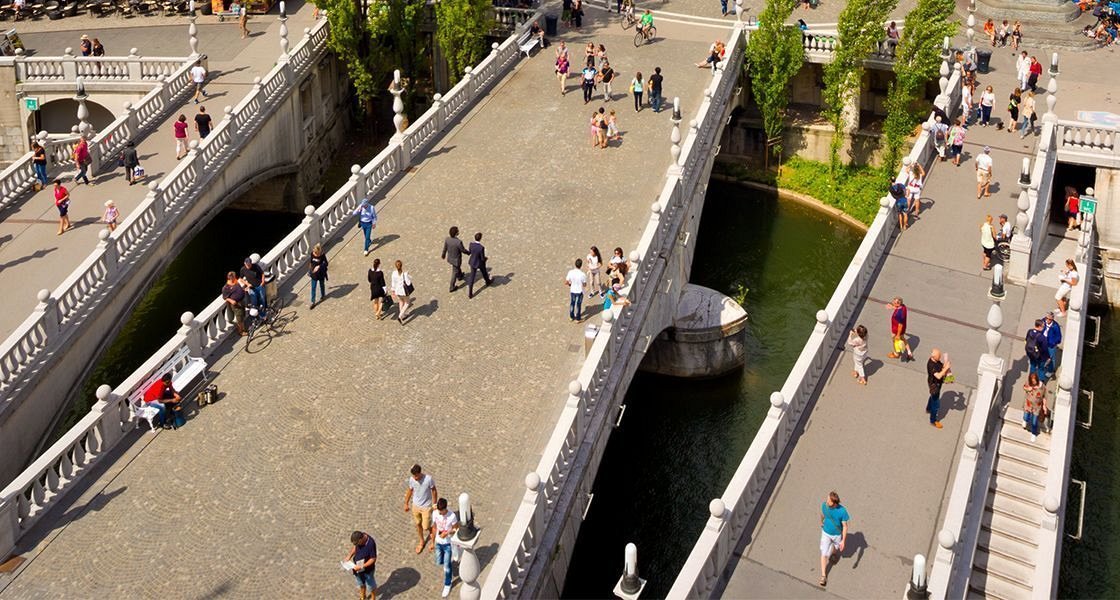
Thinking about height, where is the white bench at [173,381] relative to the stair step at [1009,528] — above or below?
above

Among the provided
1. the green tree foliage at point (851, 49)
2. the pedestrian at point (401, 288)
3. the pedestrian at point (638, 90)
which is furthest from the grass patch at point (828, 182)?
the pedestrian at point (401, 288)

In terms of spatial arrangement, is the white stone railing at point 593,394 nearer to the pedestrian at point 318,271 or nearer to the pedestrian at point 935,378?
the pedestrian at point 935,378

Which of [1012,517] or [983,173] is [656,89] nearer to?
[983,173]

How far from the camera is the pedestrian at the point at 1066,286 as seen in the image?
33.5 meters

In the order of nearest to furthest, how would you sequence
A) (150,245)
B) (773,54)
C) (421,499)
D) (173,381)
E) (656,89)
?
1. (421,499)
2. (173,381)
3. (150,245)
4. (656,89)
5. (773,54)

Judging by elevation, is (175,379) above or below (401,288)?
below

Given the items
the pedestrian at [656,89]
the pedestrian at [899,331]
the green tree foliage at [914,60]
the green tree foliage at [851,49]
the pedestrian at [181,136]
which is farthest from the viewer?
the green tree foliage at [851,49]

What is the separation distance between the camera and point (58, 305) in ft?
109

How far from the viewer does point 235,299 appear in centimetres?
3159

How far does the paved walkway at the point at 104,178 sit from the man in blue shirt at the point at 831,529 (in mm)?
21101

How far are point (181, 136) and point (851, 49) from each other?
77.6 feet

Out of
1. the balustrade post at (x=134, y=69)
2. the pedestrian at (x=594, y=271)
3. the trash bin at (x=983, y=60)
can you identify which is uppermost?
the trash bin at (x=983, y=60)

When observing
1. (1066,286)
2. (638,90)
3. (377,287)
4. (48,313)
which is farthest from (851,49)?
(48,313)

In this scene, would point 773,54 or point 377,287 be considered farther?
point 773,54
